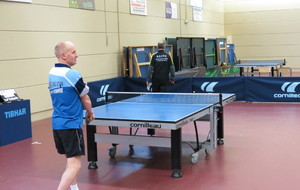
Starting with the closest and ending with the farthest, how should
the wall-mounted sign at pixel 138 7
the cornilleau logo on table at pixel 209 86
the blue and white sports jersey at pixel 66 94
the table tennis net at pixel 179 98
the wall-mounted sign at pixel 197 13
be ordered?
the blue and white sports jersey at pixel 66 94 < the table tennis net at pixel 179 98 < the cornilleau logo on table at pixel 209 86 < the wall-mounted sign at pixel 138 7 < the wall-mounted sign at pixel 197 13

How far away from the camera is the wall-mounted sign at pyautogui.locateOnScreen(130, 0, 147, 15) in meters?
14.1

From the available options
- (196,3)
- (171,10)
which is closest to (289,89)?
(171,10)

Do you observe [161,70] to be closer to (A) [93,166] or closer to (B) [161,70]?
(B) [161,70]

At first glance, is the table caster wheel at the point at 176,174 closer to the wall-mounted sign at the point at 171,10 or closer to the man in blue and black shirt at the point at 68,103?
the man in blue and black shirt at the point at 68,103

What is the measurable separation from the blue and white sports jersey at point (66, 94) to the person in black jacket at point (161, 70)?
5557 mm

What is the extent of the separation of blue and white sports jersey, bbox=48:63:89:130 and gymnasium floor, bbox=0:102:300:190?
1.16 meters

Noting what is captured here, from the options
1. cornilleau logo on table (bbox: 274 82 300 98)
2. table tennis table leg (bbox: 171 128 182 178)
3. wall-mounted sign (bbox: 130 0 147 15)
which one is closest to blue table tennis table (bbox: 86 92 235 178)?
table tennis table leg (bbox: 171 128 182 178)

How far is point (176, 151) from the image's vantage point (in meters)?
5.35

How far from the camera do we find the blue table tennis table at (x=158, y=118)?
510 cm

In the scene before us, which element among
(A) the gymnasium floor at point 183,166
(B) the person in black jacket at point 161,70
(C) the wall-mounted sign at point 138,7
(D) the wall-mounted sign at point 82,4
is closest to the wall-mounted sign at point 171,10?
(C) the wall-mounted sign at point 138,7

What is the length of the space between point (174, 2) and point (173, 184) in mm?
13301

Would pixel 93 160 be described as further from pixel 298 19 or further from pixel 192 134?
pixel 298 19

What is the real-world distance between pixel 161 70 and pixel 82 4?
3419mm

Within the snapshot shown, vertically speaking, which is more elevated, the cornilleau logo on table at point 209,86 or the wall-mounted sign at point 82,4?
the wall-mounted sign at point 82,4
